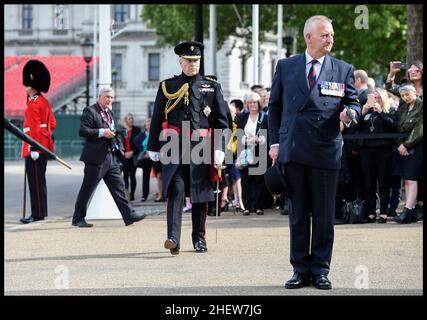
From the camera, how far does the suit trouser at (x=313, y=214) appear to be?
8.30m

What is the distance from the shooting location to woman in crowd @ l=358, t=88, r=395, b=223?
13.9m

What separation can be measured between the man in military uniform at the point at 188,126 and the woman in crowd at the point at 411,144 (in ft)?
12.2

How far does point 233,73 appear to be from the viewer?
255 ft

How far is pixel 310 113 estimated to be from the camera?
8.23 m

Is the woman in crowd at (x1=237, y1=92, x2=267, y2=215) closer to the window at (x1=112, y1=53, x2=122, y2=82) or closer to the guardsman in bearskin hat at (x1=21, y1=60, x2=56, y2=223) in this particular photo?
the guardsman in bearskin hat at (x1=21, y1=60, x2=56, y2=223)

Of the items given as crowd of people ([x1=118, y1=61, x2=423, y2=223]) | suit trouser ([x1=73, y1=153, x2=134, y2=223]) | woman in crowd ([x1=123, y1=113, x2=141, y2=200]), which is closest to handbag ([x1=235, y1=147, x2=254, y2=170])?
crowd of people ([x1=118, y1=61, x2=423, y2=223])

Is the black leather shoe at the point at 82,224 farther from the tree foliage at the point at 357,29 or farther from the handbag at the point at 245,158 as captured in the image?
the tree foliage at the point at 357,29

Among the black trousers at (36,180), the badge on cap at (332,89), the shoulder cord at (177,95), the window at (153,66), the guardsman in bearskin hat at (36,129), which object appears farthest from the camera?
the window at (153,66)

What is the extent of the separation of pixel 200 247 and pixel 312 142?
110 inches

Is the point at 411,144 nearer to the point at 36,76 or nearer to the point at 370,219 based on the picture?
the point at 370,219

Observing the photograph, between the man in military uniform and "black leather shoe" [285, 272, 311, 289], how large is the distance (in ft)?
8.17

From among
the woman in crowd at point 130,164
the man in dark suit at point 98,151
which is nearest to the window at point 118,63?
the woman in crowd at point 130,164

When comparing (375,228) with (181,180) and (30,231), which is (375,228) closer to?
(181,180)

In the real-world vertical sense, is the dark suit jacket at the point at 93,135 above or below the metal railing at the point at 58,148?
above
